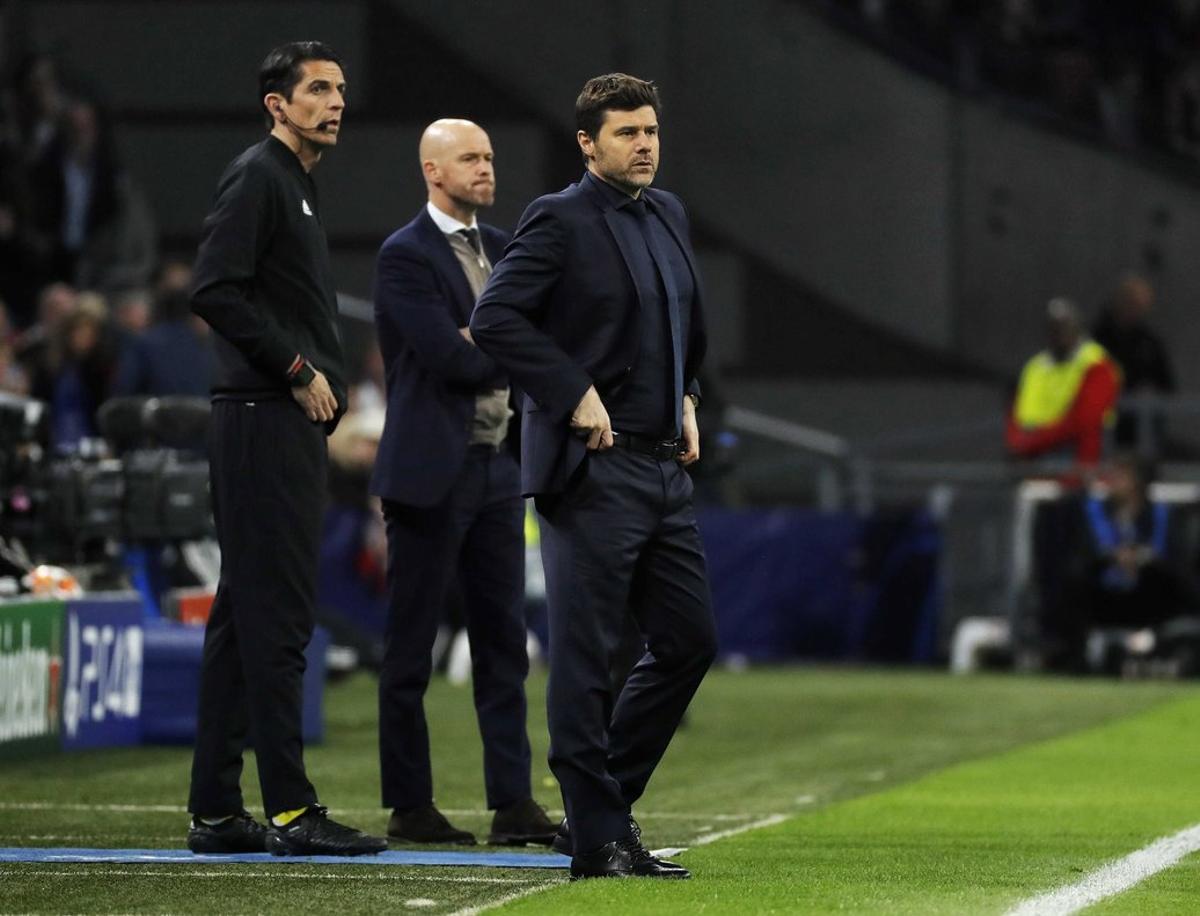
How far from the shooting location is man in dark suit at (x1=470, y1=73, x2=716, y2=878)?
6.52 metres

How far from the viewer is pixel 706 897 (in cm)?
616

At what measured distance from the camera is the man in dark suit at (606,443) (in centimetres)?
652

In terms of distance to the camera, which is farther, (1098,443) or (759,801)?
(1098,443)

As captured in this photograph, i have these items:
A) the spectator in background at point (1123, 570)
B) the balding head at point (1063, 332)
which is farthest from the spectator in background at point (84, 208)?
the spectator in background at point (1123, 570)

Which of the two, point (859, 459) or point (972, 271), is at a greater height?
point (972, 271)

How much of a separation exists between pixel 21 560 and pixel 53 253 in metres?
9.06

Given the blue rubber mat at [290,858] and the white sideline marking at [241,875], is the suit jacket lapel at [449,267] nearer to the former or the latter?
the blue rubber mat at [290,858]

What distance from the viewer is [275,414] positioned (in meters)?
7.15

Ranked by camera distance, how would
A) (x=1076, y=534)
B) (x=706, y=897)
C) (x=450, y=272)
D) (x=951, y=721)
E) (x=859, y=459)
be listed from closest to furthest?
1. (x=706, y=897)
2. (x=450, y=272)
3. (x=951, y=721)
4. (x=1076, y=534)
5. (x=859, y=459)

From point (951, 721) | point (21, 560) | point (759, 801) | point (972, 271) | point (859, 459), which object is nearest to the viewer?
point (759, 801)

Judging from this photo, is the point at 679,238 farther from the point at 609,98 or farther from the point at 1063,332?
the point at 1063,332

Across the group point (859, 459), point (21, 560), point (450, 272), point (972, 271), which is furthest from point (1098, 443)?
point (450, 272)

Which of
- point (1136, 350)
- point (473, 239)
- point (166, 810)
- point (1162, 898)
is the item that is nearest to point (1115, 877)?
point (1162, 898)

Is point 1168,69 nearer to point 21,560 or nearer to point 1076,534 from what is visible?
point 1076,534
